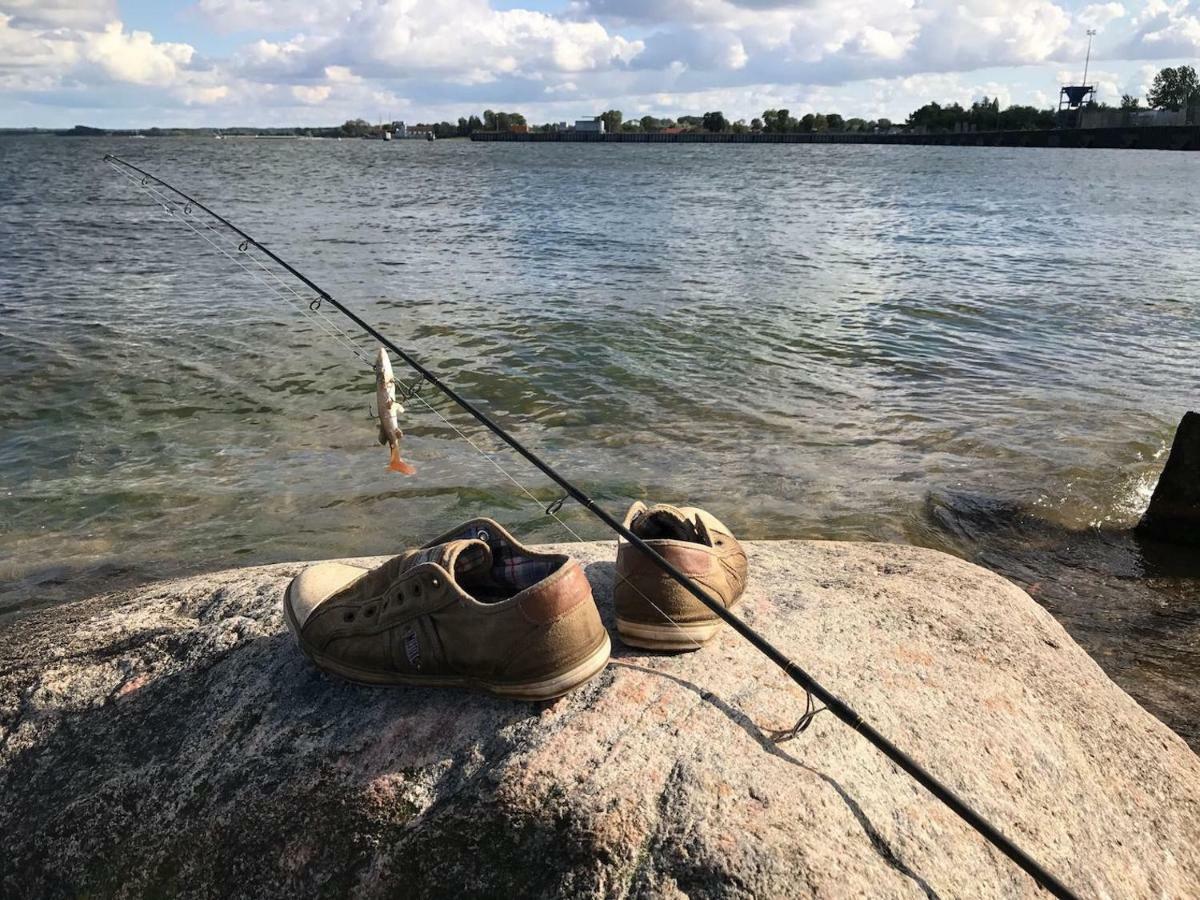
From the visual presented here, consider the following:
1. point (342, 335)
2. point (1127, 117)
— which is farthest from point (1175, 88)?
point (342, 335)

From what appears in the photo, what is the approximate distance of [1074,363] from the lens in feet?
41.7

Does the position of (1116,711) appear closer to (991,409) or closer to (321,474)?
(321,474)

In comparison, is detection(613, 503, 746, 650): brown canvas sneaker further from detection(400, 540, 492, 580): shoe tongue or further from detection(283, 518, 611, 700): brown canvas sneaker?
detection(400, 540, 492, 580): shoe tongue

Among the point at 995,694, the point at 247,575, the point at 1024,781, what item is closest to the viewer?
the point at 1024,781

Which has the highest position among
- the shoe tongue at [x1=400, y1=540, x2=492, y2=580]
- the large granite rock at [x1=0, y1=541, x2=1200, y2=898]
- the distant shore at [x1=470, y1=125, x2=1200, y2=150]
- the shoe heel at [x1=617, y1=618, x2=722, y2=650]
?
the shoe tongue at [x1=400, y1=540, x2=492, y2=580]

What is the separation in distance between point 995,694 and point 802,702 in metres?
0.88

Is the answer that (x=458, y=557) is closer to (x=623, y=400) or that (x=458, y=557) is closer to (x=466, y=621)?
(x=466, y=621)

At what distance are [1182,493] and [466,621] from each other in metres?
5.95

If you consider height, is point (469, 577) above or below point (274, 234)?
above

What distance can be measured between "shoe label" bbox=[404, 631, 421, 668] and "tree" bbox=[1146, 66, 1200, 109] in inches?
7563

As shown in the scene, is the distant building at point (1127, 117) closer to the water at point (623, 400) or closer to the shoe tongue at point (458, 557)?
the water at point (623, 400)

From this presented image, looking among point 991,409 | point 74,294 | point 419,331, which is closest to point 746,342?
point 991,409

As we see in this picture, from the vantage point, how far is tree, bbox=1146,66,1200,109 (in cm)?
15762

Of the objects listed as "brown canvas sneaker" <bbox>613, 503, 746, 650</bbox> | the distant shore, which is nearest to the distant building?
the distant shore
